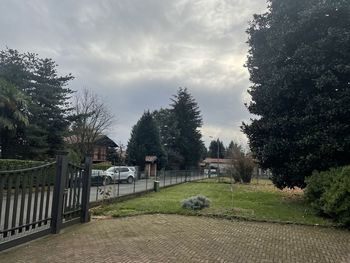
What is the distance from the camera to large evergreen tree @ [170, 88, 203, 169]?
77600mm

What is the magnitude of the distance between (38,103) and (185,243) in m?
33.3

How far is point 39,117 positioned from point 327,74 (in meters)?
29.2

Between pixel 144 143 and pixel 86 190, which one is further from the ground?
pixel 144 143

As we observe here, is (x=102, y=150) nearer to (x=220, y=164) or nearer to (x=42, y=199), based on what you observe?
(x=220, y=164)

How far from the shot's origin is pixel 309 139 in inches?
608

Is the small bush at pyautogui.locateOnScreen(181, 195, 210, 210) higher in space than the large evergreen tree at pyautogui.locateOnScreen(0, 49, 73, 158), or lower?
lower

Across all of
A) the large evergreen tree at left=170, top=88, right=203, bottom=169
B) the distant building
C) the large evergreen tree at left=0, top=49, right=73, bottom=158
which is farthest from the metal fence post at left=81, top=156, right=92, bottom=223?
the large evergreen tree at left=170, top=88, right=203, bottom=169

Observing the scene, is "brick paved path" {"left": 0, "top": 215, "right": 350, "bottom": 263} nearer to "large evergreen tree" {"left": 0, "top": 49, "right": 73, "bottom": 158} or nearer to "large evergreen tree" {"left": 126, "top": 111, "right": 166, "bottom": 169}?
"large evergreen tree" {"left": 0, "top": 49, "right": 73, "bottom": 158}

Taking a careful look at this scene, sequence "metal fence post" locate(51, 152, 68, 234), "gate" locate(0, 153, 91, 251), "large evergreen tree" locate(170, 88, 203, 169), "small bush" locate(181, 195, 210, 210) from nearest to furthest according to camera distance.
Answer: "gate" locate(0, 153, 91, 251) → "metal fence post" locate(51, 152, 68, 234) → "small bush" locate(181, 195, 210, 210) → "large evergreen tree" locate(170, 88, 203, 169)

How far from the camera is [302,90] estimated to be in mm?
16562

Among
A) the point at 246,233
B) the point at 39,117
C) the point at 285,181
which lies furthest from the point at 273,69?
the point at 39,117

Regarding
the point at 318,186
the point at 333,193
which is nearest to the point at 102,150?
the point at 318,186

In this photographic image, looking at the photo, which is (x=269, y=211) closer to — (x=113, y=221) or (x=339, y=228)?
(x=339, y=228)

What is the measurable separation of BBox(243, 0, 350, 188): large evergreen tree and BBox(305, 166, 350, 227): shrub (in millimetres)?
1700
